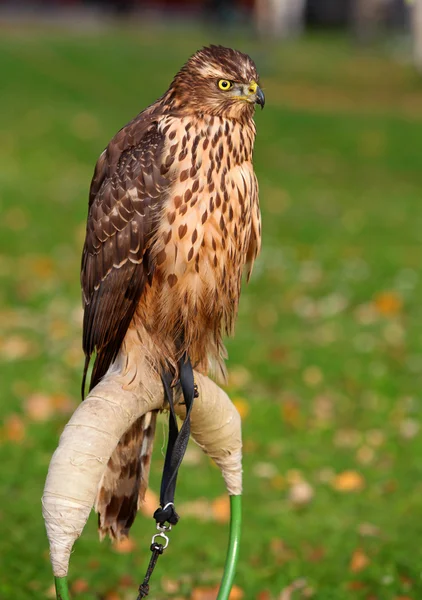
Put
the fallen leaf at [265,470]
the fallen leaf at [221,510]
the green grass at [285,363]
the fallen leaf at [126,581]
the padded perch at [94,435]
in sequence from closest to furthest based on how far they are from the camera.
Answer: the padded perch at [94,435], the fallen leaf at [126,581], the green grass at [285,363], the fallen leaf at [221,510], the fallen leaf at [265,470]

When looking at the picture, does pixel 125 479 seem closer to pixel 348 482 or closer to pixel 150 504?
pixel 150 504

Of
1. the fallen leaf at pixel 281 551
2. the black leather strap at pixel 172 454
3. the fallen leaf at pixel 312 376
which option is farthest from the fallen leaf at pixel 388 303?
the black leather strap at pixel 172 454

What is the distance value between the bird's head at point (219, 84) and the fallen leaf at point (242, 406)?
3.88 m

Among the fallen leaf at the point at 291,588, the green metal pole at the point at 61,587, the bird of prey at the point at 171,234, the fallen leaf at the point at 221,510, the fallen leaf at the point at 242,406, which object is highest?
the bird of prey at the point at 171,234

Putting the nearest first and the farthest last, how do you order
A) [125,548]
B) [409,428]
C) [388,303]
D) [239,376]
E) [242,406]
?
[125,548], [409,428], [242,406], [239,376], [388,303]

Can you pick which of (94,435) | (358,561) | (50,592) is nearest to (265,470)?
(358,561)

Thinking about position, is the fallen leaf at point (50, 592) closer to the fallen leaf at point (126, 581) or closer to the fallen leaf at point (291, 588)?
the fallen leaf at point (126, 581)

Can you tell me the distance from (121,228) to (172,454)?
0.76 metres

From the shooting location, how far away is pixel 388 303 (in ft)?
28.5

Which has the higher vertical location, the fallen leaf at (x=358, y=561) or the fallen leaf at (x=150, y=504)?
the fallen leaf at (x=358, y=561)

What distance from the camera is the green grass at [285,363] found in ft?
16.5

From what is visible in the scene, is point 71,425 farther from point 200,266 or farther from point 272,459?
point 272,459

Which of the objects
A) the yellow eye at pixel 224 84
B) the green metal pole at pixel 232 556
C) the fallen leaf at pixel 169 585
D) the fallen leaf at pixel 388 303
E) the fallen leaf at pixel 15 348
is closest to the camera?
the yellow eye at pixel 224 84

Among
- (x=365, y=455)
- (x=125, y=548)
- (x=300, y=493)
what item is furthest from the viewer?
(x=365, y=455)
